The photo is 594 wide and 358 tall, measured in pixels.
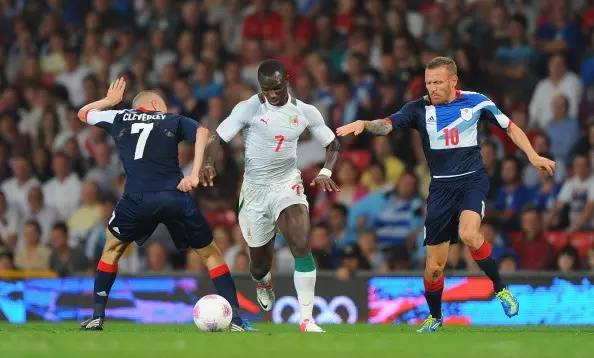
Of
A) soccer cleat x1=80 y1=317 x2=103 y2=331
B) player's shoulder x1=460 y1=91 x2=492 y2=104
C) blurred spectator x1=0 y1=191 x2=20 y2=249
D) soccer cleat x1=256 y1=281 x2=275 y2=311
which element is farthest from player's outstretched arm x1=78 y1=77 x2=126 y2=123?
blurred spectator x1=0 y1=191 x2=20 y2=249

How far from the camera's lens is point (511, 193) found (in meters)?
17.7

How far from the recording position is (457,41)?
19.7m

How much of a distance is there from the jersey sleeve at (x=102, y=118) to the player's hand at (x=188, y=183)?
1008mm

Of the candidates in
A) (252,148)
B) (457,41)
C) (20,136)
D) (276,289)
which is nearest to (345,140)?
(457,41)

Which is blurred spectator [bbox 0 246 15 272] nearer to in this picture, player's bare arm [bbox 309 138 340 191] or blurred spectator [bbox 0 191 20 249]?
blurred spectator [bbox 0 191 20 249]

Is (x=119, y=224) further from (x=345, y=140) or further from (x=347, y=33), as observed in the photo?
(x=347, y=33)

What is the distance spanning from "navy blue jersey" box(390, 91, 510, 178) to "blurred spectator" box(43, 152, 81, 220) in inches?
329

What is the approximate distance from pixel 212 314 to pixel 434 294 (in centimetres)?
207

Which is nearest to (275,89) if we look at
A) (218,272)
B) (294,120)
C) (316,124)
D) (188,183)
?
(294,120)

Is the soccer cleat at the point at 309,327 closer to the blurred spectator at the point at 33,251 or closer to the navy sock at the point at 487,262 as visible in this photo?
the navy sock at the point at 487,262

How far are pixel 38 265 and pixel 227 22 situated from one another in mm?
5494

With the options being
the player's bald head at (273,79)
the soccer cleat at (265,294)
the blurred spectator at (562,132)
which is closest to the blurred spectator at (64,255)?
the soccer cleat at (265,294)

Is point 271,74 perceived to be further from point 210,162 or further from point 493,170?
point 493,170

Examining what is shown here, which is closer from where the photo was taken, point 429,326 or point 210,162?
point 210,162
